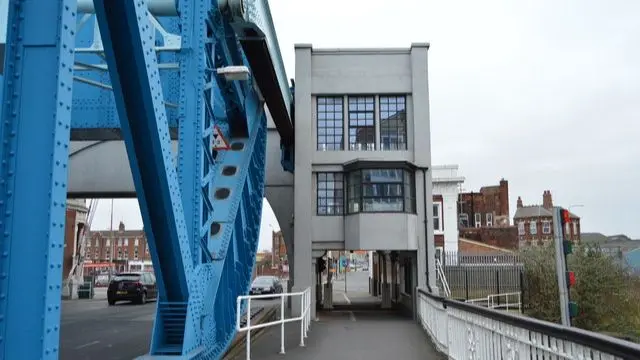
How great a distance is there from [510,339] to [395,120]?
48.4 feet

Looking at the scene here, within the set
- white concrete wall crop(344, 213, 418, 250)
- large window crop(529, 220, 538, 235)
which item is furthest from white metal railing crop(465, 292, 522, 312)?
large window crop(529, 220, 538, 235)

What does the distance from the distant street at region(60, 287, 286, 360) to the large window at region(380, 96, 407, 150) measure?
33.8 ft

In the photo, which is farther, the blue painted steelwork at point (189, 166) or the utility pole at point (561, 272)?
the utility pole at point (561, 272)

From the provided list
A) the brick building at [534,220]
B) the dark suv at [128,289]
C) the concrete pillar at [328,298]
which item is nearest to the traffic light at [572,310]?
the concrete pillar at [328,298]

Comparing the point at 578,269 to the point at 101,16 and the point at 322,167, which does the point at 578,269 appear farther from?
the point at 101,16

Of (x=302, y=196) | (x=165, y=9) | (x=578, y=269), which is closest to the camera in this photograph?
(x=165, y=9)

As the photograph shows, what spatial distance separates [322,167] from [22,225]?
17148 millimetres

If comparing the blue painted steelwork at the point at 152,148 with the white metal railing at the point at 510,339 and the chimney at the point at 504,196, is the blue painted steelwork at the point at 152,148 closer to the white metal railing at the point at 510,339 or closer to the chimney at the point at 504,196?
the white metal railing at the point at 510,339

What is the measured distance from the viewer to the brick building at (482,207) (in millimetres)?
68188

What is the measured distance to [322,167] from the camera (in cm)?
2081

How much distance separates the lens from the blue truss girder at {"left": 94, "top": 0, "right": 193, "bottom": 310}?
557 centimetres

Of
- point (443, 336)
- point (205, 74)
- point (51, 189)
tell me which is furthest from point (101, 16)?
point (443, 336)

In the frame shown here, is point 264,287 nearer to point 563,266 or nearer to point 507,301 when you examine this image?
point 507,301

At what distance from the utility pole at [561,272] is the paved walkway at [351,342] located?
4.81m
